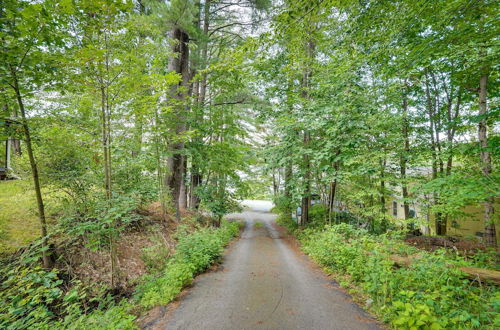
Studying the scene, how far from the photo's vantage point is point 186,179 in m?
10.3

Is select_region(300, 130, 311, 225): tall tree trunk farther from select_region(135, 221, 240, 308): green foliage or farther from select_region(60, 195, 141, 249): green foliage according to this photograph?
select_region(60, 195, 141, 249): green foliage

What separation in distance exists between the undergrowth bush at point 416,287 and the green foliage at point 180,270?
3.24 meters

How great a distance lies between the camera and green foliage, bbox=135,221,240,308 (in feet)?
11.1

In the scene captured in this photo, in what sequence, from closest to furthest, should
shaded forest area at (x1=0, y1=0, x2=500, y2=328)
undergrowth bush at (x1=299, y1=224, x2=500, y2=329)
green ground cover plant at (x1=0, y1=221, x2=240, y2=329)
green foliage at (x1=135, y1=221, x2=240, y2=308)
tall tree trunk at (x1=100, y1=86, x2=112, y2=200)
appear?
undergrowth bush at (x1=299, y1=224, x2=500, y2=329)
green ground cover plant at (x1=0, y1=221, x2=240, y2=329)
shaded forest area at (x1=0, y1=0, x2=500, y2=328)
green foliage at (x1=135, y1=221, x2=240, y2=308)
tall tree trunk at (x1=100, y1=86, x2=112, y2=200)

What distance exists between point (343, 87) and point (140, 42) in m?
6.25

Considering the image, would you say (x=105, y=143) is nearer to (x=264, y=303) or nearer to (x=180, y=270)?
(x=180, y=270)

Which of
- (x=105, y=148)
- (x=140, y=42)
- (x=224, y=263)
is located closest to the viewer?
(x=105, y=148)

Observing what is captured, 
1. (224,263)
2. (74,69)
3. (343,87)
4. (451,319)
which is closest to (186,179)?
(224,263)

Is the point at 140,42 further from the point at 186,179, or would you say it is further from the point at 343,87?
the point at 186,179

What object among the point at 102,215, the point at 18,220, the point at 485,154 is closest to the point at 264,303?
the point at 102,215

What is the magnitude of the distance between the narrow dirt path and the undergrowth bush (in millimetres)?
449

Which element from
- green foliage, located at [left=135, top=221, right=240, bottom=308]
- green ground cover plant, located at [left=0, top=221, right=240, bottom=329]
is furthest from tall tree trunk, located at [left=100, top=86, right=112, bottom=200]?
green foliage, located at [left=135, top=221, right=240, bottom=308]

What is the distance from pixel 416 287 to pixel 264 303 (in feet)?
8.07

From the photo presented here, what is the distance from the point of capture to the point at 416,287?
3115 millimetres
